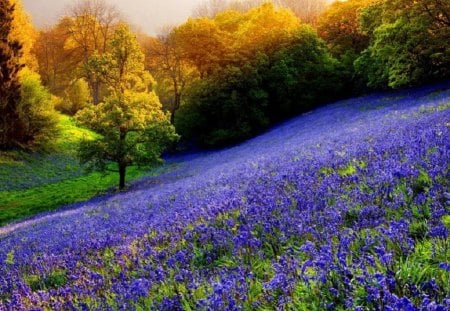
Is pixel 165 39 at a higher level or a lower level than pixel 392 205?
higher

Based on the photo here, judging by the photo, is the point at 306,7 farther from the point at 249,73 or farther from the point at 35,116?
the point at 35,116

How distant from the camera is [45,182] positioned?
3056cm

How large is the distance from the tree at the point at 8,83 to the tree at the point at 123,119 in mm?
18067

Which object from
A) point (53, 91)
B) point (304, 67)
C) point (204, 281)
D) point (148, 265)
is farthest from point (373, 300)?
point (53, 91)

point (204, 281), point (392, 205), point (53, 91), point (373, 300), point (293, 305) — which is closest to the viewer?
point (373, 300)

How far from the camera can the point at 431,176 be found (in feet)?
14.0

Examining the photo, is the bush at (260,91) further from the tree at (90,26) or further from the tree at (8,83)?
the tree at (90,26)

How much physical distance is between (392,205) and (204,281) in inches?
78.7

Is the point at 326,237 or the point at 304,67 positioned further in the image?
the point at 304,67

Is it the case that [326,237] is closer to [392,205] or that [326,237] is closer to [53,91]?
[392,205]

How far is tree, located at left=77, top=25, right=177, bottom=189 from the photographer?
21.3 metres

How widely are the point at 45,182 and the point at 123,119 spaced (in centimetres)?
1329

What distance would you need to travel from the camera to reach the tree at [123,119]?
70.0 feet

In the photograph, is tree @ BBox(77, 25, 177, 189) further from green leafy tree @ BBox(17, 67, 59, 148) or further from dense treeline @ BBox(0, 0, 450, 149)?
green leafy tree @ BBox(17, 67, 59, 148)
